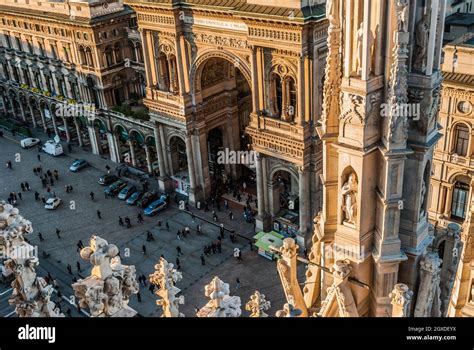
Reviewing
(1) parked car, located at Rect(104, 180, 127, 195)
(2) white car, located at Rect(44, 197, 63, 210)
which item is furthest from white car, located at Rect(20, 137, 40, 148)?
(1) parked car, located at Rect(104, 180, 127, 195)

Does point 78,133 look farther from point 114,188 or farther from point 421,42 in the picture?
point 421,42

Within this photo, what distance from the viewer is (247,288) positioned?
54969mm

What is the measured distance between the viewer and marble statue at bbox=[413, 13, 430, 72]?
44.5ft

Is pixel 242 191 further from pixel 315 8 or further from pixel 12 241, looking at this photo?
pixel 12 241

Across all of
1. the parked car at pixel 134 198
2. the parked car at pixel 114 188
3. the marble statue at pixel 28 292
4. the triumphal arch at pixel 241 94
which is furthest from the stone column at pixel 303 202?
the marble statue at pixel 28 292

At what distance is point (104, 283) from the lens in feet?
42.4

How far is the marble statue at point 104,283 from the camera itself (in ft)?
41.2

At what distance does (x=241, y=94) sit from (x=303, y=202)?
67.9 ft

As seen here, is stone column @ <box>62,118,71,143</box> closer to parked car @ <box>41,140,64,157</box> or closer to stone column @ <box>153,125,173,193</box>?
parked car @ <box>41,140,64,157</box>

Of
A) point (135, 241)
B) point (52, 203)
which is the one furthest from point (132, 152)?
point (135, 241)

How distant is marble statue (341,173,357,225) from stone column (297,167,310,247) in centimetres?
3958

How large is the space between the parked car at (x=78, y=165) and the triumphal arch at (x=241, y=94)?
17.0 m

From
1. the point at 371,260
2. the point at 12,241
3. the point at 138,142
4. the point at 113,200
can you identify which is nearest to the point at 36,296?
the point at 12,241

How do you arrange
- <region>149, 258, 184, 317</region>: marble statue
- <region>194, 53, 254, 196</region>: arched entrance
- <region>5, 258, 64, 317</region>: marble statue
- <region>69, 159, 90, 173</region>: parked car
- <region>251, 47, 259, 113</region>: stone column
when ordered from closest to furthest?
<region>149, 258, 184, 317</region>: marble statue
<region>5, 258, 64, 317</region>: marble statue
<region>251, 47, 259, 113</region>: stone column
<region>194, 53, 254, 196</region>: arched entrance
<region>69, 159, 90, 173</region>: parked car
